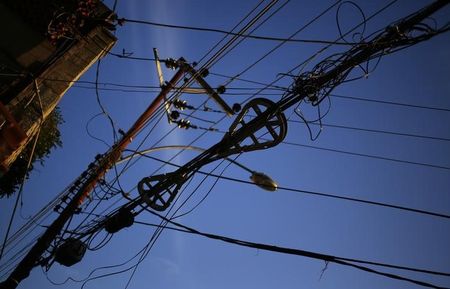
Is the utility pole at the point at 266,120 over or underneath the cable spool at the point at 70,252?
over

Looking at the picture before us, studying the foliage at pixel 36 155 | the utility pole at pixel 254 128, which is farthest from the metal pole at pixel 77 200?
the foliage at pixel 36 155

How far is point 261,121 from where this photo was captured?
385 centimetres

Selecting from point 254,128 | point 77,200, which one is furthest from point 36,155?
point 254,128

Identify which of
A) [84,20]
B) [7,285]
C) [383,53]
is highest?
[84,20]

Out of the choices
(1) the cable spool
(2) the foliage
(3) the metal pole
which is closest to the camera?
(3) the metal pole

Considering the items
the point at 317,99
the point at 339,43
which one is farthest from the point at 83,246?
the point at 339,43

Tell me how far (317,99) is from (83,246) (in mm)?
5595

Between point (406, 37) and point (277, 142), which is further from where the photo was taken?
point (277, 142)

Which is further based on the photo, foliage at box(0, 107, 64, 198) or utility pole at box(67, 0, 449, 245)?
foliage at box(0, 107, 64, 198)

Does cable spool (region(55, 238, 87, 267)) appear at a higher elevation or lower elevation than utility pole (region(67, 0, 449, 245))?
lower

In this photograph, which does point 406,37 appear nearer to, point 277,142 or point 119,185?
point 277,142

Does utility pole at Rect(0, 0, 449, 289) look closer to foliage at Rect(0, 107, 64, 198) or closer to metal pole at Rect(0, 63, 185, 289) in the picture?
metal pole at Rect(0, 63, 185, 289)

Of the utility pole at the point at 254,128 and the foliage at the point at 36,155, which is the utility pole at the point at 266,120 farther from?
the foliage at the point at 36,155

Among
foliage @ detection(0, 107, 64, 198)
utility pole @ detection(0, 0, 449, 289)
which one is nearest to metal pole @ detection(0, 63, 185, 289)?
utility pole @ detection(0, 0, 449, 289)
